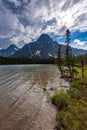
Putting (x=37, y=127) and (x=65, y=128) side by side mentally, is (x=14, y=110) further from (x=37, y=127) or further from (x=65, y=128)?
(x=65, y=128)

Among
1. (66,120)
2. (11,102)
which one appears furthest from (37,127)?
(11,102)

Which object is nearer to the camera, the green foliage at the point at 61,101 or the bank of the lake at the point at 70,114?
the bank of the lake at the point at 70,114

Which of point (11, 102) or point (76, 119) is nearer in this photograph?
point (76, 119)

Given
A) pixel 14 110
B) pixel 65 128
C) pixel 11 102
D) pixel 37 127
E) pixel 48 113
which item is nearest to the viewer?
pixel 65 128

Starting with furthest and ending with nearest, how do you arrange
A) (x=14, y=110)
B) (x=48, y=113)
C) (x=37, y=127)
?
(x=14, y=110) < (x=48, y=113) < (x=37, y=127)

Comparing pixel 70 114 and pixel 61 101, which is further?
pixel 61 101

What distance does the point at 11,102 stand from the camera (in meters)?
26.2

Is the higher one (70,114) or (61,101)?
(61,101)

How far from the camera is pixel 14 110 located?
2216 cm

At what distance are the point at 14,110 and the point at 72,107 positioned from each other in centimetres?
744

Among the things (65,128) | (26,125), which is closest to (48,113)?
(26,125)

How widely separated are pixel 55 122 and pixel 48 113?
3.45 meters

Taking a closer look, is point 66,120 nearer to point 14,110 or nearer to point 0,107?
point 14,110

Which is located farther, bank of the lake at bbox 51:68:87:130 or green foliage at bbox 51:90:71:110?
green foliage at bbox 51:90:71:110
